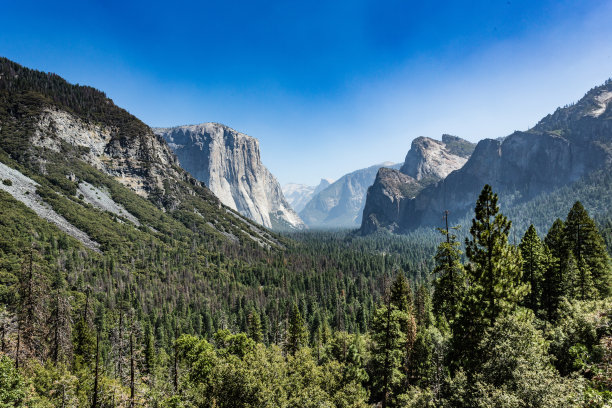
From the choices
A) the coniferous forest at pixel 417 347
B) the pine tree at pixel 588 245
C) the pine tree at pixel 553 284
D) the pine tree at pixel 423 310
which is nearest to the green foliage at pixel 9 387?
the coniferous forest at pixel 417 347

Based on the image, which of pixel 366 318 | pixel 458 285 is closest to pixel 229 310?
pixel 366 318

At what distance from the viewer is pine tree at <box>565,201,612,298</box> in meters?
37.3

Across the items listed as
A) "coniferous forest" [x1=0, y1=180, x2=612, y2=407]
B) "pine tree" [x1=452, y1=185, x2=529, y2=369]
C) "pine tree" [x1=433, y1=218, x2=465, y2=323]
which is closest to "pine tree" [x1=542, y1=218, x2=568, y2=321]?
"coniferous forest" [x1=0, y1=180, x2=612, y2=407]

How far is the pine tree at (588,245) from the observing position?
37.3 metres

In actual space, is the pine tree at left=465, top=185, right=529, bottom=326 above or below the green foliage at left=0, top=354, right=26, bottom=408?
above

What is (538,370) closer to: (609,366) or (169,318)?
(609,366)

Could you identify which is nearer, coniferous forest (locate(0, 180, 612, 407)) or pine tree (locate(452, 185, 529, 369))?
coniferous forest (locate(0, 180, 612, 407))

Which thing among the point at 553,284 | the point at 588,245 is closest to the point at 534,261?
the point at 553,284

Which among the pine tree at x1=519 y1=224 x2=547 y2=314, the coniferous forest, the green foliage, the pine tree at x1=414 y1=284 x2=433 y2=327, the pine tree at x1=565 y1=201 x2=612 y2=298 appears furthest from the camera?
the pine tree at x1=414 y1=284 x2=433 y2=327

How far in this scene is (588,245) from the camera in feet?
128

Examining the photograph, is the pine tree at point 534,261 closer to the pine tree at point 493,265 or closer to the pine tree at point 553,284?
the pine tree at point 553,284

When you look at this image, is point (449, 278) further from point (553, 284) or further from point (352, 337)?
point (352, 337)

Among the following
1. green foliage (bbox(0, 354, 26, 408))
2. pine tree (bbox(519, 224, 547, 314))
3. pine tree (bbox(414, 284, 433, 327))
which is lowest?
pine tree (bbox(414, 284, 433, 327))

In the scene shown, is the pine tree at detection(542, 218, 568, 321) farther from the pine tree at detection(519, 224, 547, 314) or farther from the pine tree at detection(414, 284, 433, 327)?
the pine tree at detection(414, 284, 433, 327)
